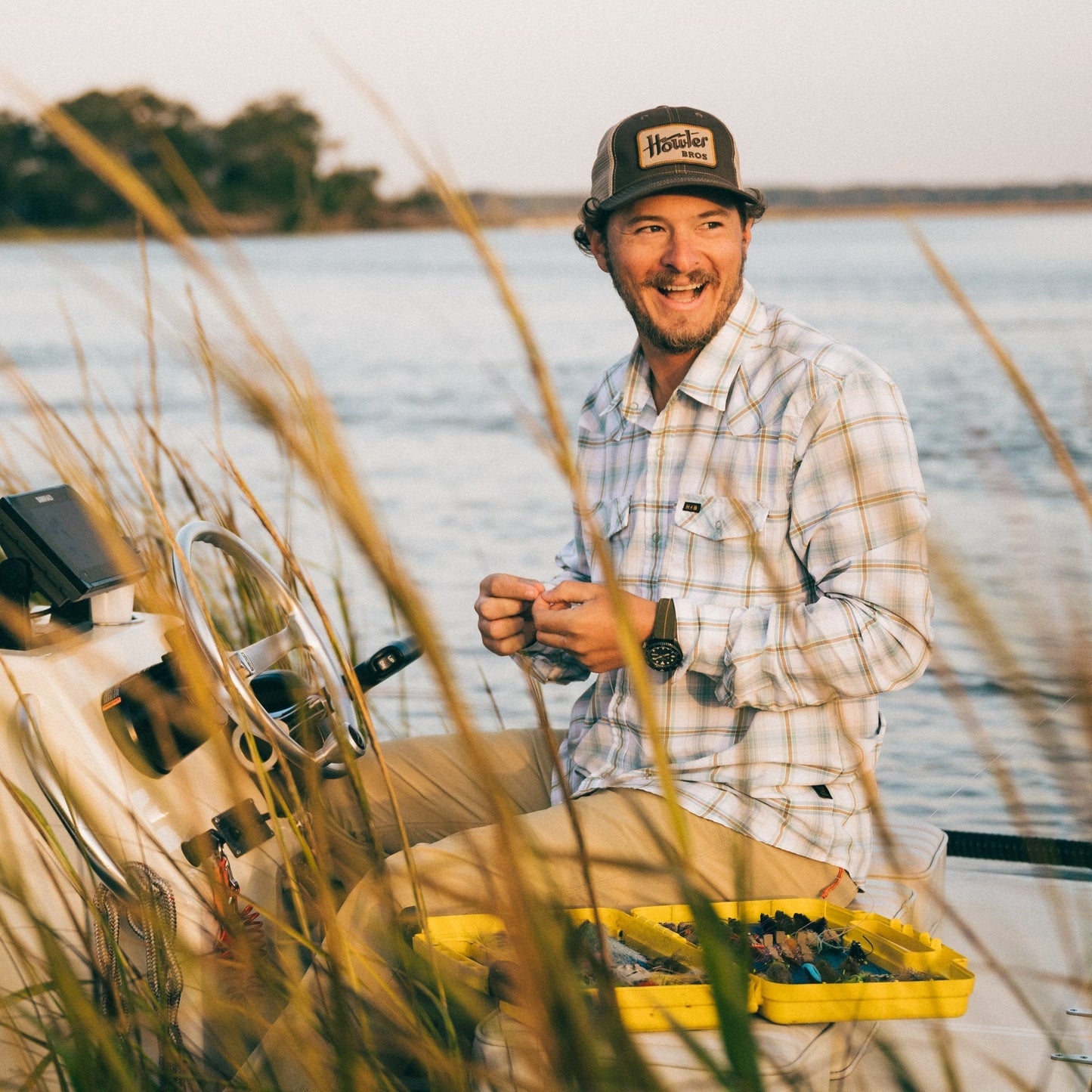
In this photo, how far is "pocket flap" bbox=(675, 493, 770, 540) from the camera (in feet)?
6.29

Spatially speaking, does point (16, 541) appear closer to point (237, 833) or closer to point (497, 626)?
point (237, 833)

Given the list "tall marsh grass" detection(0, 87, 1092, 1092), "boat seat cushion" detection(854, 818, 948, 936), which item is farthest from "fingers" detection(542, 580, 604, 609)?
"boat seat cushion" detection(854, 818, 948, 936)

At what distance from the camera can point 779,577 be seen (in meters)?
1.73

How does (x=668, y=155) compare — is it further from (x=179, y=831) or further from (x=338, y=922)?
(x=338, y=922)

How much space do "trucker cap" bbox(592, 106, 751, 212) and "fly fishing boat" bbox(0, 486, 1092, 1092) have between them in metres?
0.86

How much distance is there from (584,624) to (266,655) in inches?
20.1

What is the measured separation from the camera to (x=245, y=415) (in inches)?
28.6

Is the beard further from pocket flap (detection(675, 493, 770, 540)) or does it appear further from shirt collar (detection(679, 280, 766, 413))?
pocket flap (detection(675, 493, 770, 540))

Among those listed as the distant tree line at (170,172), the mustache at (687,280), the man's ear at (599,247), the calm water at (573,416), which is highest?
the distant tree line at (170,172)

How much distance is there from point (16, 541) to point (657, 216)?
1135 millimetres

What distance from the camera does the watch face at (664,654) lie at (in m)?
1.85

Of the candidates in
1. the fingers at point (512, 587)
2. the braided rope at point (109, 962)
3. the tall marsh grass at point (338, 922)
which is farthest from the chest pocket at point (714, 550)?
the braided rope at point (109, 962)

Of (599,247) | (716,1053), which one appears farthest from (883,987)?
(599,247)

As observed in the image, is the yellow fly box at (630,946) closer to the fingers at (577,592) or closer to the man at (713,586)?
the man at (713,586)
